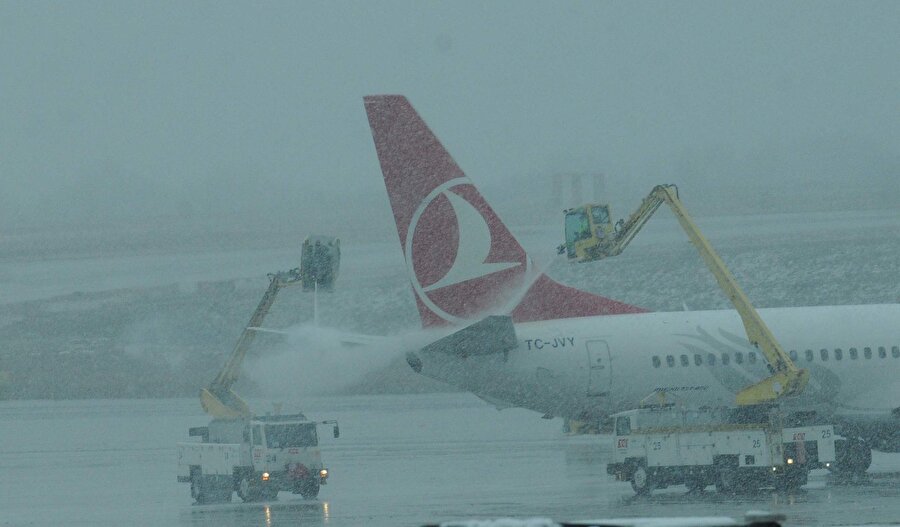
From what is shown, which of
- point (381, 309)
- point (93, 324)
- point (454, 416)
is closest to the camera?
point (454, 416)

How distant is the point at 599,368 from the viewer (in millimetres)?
37531

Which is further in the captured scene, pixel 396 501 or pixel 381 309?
pixel 381 309

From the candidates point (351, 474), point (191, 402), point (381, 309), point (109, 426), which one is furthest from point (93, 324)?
point (351, 474)

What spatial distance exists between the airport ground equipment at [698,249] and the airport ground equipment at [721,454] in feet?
4.53

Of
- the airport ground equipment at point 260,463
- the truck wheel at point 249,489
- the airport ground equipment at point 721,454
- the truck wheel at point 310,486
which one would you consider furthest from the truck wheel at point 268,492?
the airport ground equipment at point 721,454

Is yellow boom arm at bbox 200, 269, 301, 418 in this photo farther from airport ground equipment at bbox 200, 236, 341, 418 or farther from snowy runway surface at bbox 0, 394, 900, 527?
snowy runway surface at bbox 0, 394, 900, 527

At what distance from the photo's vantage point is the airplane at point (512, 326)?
1446 inches

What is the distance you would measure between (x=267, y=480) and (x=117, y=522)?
6.20m

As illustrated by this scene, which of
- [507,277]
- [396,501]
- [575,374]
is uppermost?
[507,277]

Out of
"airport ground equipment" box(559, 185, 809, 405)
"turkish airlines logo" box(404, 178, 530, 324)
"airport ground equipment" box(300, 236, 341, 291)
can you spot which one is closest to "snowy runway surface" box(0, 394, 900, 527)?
"airport ground equipment" box(559, 185, 809, 405)

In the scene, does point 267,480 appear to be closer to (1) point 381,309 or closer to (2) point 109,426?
(2) point 109,426

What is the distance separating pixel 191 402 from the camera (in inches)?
3656

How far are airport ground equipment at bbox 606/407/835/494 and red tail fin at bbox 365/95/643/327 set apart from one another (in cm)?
514

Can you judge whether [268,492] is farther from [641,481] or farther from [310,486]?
[641,481]
